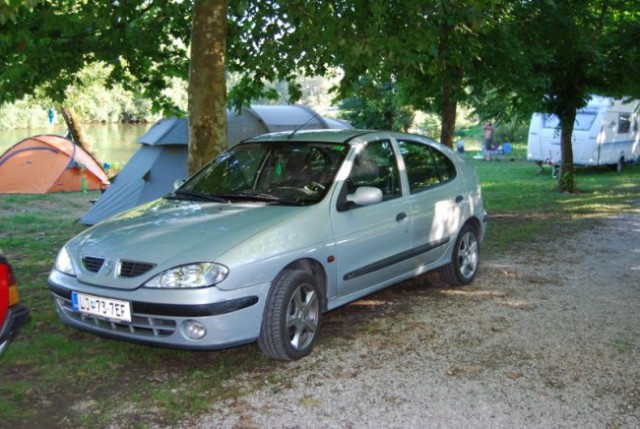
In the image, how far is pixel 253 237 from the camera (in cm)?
443

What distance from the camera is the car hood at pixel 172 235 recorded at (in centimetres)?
429

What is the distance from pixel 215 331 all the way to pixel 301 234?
3.08 feet

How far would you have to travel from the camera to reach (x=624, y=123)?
22875 mm

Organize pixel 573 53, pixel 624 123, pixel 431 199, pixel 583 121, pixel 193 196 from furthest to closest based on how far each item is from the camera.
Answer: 1. pixel 624 123
2. pixel 583 121
3. pixel 573 53
4. pixel 431 199
5. pixel 193 196

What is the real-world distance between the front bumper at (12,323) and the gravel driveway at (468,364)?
1041mm

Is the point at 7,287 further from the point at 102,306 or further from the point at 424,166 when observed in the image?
A: the point at 424,166

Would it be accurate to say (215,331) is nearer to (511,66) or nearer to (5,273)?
(5,273)

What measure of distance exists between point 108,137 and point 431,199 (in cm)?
4108

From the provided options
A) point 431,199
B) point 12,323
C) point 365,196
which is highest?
point 365,196

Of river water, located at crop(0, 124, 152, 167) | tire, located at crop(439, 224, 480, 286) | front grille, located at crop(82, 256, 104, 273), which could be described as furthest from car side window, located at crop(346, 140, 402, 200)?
river water, located at crop(0, 124, 152, 167)

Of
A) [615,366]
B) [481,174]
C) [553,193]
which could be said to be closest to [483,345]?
[615,366]

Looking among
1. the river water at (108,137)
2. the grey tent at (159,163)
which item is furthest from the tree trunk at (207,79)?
the river water at (108,137)

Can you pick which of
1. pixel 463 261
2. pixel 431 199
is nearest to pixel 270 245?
pixel 431 199

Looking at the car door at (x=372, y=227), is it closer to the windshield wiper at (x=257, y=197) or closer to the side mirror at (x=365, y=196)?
the side mirror at (x=365, y=196)
